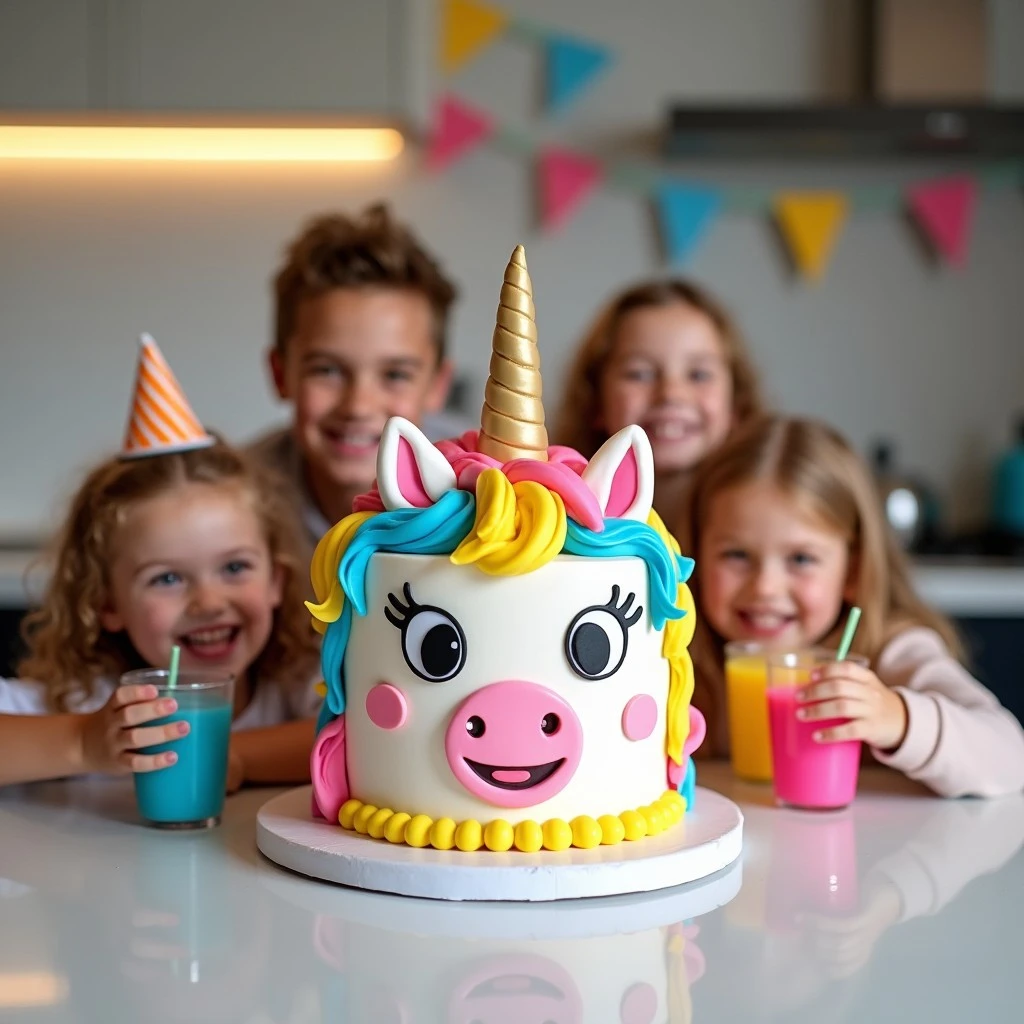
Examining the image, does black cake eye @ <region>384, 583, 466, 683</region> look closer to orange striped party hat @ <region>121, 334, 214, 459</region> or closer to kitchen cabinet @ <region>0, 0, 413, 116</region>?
orange striped party hat @ <region>121, 334, 214, 459</region>

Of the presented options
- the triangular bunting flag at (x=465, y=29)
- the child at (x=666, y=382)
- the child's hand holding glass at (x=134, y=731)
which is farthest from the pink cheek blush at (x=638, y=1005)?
the triangular bunting flag at (x=465, y=29)

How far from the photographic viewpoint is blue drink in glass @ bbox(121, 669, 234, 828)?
3.80ft

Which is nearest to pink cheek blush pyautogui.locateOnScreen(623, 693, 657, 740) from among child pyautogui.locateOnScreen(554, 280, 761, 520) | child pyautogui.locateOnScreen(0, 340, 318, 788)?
child pyautogui.locateOnScreen(0, 340, 318, 788)

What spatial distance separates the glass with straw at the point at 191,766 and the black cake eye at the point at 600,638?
1.14 ft

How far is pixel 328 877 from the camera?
100 cm

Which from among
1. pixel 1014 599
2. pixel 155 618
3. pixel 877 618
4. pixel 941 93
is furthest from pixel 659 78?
pixel 155 618

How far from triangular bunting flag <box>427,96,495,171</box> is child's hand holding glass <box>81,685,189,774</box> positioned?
7.48 feet

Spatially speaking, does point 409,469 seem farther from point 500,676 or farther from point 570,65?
point 570,65

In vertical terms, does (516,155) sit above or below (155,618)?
above

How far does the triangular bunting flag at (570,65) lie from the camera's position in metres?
3.20

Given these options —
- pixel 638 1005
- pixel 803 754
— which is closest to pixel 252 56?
pixel 803 754

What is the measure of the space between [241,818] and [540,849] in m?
0.33

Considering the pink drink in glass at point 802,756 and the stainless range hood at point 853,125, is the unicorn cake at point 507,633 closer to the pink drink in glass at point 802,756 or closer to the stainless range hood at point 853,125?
the pink drink in glass at point 802,756

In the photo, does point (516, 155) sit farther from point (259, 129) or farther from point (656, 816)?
point (656, 816)
